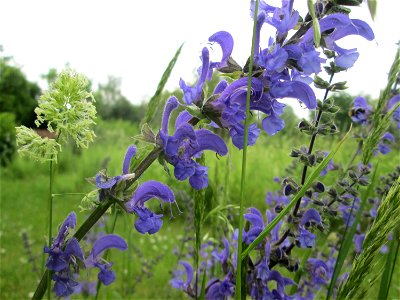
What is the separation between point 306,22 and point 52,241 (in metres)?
0.52

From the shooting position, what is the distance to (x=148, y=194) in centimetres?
79

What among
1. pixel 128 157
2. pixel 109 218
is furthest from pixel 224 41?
pixel 109 218

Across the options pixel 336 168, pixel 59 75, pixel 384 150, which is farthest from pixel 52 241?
pixel 384 150

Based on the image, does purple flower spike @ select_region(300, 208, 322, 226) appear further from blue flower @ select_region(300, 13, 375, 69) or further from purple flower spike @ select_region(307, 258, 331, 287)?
blue flower @ select_region(300, 13, 375, 69)

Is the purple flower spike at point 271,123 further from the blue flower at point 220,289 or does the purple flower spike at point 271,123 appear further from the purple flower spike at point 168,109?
the blue flower at point 220,289

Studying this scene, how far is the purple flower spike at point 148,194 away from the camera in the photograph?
0.76 metres

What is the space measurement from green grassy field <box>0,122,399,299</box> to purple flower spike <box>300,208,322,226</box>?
253 millimetres

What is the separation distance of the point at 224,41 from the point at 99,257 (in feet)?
1.40

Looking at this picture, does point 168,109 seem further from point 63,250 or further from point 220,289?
point 220,289

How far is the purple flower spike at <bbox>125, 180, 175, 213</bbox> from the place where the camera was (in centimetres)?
76

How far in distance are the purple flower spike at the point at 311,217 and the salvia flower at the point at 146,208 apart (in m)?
0.32

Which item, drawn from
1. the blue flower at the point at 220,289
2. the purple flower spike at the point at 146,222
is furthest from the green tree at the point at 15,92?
the purple flower spike at the point at 146,222

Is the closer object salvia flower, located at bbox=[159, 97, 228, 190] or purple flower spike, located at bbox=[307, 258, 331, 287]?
salvia flower, located at bbox=[159, 97, 228, 190]

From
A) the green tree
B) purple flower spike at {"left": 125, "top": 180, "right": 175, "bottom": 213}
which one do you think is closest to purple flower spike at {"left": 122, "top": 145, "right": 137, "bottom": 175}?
purple flower spike at {"left": 125, "top": 180, "right": 175, "bottom": 213}
